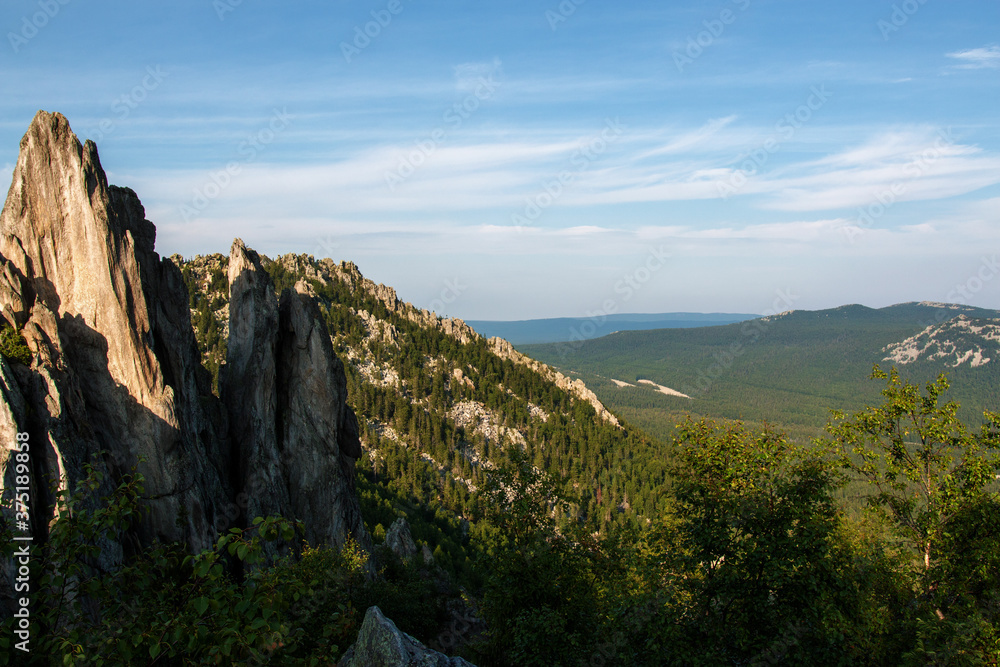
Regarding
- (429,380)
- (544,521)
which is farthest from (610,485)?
(544,521)

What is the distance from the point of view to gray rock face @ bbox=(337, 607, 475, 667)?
1455 centimetres

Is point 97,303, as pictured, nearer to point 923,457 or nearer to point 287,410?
point 287,410

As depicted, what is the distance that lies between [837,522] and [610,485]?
146020 millimetres

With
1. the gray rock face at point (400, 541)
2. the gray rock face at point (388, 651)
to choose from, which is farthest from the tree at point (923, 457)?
the gray rock face at point (400, 541)

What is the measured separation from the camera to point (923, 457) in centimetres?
2072

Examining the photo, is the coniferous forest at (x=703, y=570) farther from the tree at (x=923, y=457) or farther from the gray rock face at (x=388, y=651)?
the gray rock face at (x=388, y=651)

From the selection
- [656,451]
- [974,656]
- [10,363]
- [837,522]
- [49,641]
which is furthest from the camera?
[656,451]

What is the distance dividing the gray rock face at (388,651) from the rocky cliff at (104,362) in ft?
35.9

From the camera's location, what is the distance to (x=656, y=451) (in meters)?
174

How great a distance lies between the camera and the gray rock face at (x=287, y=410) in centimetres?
4097

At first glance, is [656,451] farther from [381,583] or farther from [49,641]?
[49,641]

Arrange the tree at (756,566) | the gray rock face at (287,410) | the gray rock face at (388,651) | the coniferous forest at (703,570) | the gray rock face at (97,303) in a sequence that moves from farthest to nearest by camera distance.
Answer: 1. the gray rock face at (287,410)
2. the gray rock face at (97,303)
3. the tree at (756,566)
4. the gray rock face at (388,651)
5. the coniferous forest at (703,570)

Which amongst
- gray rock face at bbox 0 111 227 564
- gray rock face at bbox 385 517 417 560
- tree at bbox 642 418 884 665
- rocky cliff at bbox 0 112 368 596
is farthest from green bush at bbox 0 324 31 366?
gray rock face at bbox 385 517 417 560

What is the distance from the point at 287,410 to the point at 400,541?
31.0 meters
